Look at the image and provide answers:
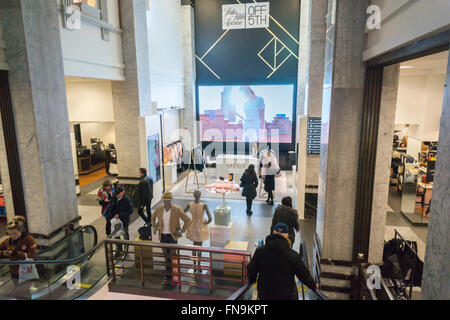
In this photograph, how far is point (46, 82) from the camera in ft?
17.0

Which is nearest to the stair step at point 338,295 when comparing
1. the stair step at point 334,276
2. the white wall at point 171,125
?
the stair step at point 334,276

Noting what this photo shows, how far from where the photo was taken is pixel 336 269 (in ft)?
13.8

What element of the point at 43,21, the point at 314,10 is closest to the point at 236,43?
the point at 314,10

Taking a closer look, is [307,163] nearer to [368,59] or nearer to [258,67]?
[368,59]

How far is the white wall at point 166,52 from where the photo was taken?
1043cm

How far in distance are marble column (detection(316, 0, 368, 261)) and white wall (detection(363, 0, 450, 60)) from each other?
201mm

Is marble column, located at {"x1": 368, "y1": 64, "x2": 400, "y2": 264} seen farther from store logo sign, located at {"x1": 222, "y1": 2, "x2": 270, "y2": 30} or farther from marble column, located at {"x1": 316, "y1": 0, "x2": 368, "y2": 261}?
store logo sign, located at {"x1": 222, "y1": 2, "x2": 270, "y2": 30}

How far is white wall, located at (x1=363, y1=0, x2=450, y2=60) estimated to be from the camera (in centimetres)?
216

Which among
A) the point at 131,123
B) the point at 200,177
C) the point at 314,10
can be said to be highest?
the point at 314,10

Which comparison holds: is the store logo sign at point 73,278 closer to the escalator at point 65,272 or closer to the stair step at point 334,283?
the escalator at point 65,272

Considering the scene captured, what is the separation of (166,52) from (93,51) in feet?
16.0

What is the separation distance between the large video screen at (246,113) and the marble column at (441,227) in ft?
38.9

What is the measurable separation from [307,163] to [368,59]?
4.60m

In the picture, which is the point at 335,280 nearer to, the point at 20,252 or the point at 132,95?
the point at 20,252
